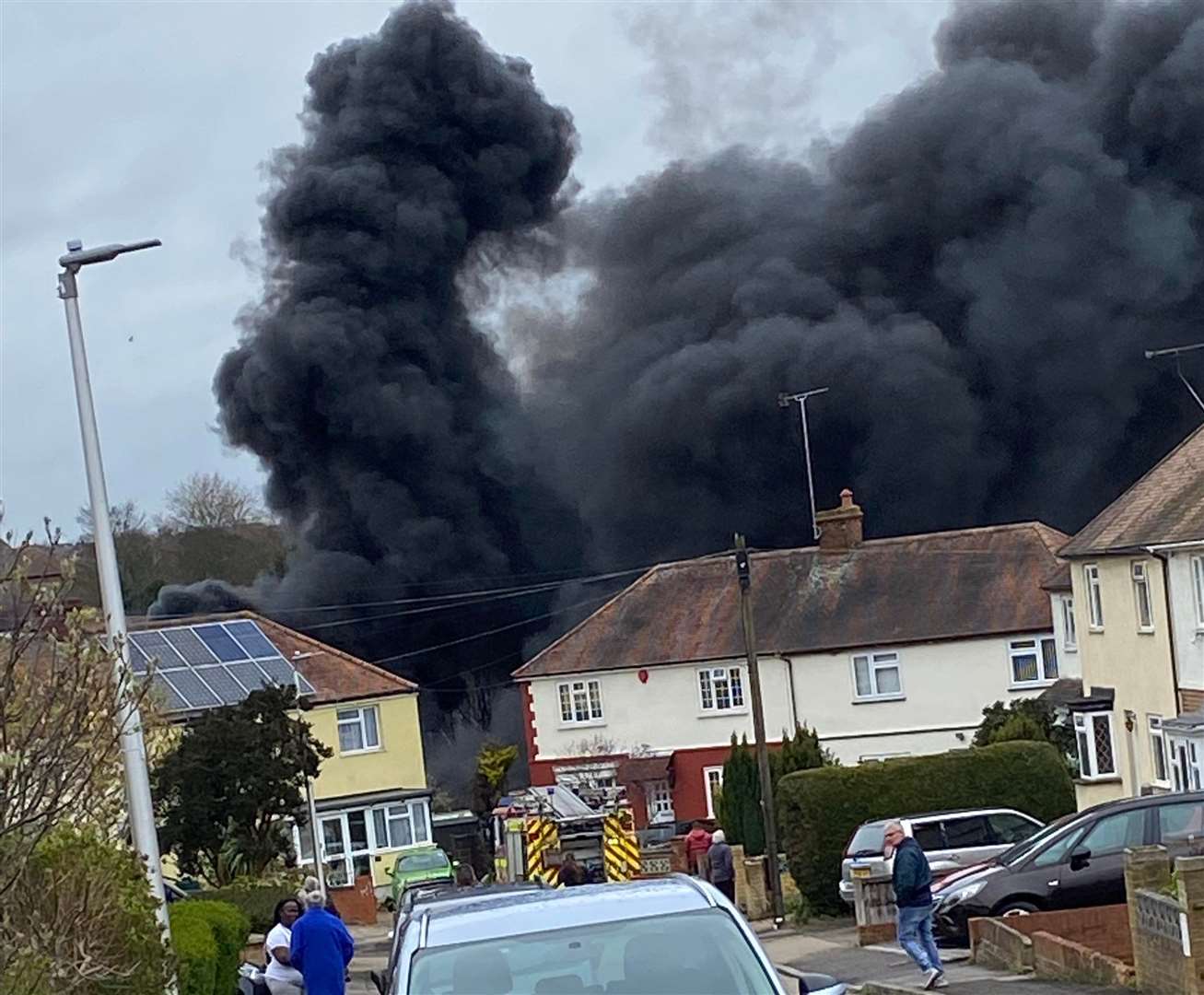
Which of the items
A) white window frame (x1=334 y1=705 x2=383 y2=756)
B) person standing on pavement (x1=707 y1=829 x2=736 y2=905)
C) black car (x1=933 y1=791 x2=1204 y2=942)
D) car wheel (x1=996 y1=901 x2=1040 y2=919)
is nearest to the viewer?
black car (x1=933 y1=791 x2=1204 y2=942)

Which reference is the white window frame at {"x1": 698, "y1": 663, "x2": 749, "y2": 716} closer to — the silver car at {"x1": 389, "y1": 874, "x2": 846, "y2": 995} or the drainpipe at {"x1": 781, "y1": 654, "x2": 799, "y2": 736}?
the drainpipe at {"x1": 781, "y1": 654, "x2": 799, "y2": 736}

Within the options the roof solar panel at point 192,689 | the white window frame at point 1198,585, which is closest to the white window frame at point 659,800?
the roof solar panel at point 192,689

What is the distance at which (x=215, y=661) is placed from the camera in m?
46.0

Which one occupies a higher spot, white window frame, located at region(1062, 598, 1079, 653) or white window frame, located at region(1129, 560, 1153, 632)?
white window frame, located at region(1129, 560, 1153, 632)

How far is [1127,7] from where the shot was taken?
3039 inches

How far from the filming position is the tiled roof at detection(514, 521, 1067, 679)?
4672 centimetres

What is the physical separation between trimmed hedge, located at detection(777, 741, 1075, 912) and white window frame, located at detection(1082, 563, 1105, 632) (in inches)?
121

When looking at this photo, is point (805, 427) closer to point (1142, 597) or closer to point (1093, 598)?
point (1093, 598)

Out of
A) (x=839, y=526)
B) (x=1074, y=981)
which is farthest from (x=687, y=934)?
(x=839, y=526)

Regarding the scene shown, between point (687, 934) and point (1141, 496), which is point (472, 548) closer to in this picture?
point (1141, 496)

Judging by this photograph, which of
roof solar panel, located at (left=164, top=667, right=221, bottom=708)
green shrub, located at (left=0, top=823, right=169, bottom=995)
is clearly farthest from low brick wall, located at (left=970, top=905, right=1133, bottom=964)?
roof solar panel, located at (left=164, top=667, right=221, bottom=708)

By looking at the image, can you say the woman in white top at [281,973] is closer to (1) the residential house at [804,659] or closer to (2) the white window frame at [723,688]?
(1) the residential house at [804,659]

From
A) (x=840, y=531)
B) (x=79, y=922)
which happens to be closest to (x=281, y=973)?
(x=79, y=922)

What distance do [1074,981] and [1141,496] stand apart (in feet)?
58.0
